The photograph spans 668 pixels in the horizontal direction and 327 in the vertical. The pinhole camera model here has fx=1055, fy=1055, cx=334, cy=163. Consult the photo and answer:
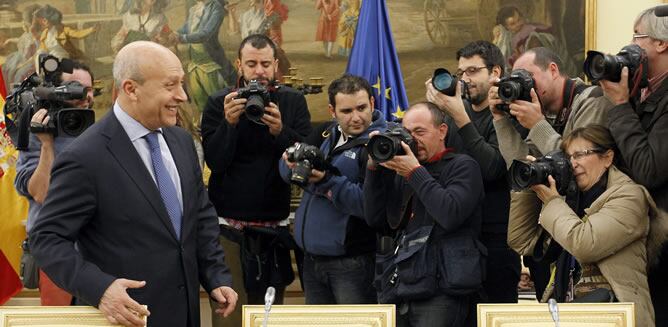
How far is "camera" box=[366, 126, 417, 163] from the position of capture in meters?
4.67

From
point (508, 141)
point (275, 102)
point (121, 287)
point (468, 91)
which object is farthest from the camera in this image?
point (275, 102)

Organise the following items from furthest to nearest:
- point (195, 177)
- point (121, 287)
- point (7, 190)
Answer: point (7, 190) → point (195, 177) → point (121, 287)

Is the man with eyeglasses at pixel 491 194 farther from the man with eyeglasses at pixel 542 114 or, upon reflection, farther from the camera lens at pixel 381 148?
the camera lens at pixel 381 148

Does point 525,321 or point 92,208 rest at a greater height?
point 92,208

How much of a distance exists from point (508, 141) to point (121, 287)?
86.9 inches

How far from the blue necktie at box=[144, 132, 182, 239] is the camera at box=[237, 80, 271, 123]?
1.71 meters

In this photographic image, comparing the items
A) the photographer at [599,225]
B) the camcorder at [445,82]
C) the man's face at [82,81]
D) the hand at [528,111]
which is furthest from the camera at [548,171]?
the man's face at [82,81]

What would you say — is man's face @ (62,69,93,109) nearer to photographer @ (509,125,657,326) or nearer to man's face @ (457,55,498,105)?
man's face @ (457,55,498,105)

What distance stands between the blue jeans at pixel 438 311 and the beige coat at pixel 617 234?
630mm

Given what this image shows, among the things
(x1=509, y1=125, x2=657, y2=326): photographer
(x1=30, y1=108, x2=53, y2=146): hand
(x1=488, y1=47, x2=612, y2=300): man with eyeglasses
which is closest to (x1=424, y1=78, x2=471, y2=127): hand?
(x1=488, y1=47, x2=612, y2=300): man with eyeglasses

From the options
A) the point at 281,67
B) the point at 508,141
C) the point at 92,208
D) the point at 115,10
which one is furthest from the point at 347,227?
the point at 115,10

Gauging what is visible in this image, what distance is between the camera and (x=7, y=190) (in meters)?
7.40

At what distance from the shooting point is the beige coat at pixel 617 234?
397 centimetres

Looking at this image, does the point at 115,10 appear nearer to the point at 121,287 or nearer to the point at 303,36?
the point at 303,36
